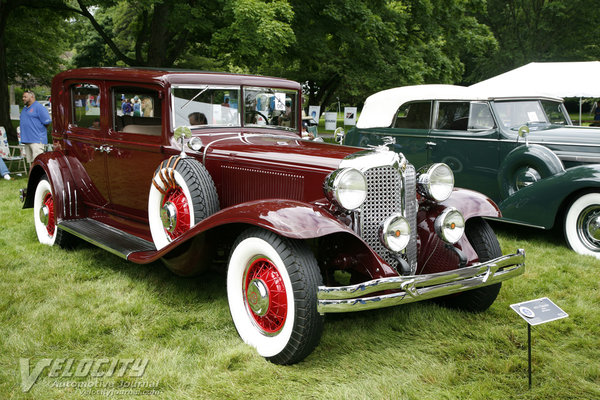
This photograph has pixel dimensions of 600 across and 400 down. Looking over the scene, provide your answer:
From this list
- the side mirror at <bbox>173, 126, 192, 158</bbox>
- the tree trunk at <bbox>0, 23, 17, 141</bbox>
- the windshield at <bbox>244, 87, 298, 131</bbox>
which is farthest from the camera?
the tree trunk at <bbox>0, 23, 17, 141</bbox>

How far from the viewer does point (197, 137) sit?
4.01 m

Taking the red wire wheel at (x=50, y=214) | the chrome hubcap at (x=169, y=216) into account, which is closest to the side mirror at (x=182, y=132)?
the chrome hubcap at (x=169, y=216)

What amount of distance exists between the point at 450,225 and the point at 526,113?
172 inches

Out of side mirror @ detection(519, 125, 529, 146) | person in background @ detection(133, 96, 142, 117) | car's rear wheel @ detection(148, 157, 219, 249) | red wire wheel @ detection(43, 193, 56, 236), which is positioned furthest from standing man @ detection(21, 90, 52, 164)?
side mirror @ detection(519, 125, 529, 146)

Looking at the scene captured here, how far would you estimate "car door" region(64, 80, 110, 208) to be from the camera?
4.92m

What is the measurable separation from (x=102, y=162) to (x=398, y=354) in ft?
11.3

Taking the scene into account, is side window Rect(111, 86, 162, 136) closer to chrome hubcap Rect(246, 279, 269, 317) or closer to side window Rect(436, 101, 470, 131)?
chrome hubcap Rect(246, 279, 269, 317)

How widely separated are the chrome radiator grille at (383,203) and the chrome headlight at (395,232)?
0.13 m

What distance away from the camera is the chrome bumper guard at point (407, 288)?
2.67 metres

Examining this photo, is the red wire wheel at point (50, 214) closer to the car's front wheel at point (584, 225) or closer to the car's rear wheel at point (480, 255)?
the car's rear wheel at point (480, 255)

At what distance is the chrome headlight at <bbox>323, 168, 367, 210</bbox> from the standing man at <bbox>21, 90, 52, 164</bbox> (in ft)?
26.6

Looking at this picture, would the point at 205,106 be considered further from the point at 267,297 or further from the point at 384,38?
the point at 384,38

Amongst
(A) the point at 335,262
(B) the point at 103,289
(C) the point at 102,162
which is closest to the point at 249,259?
(A) the point at 335,262

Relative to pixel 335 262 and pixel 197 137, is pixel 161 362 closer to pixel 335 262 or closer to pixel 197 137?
pixel 335 262
